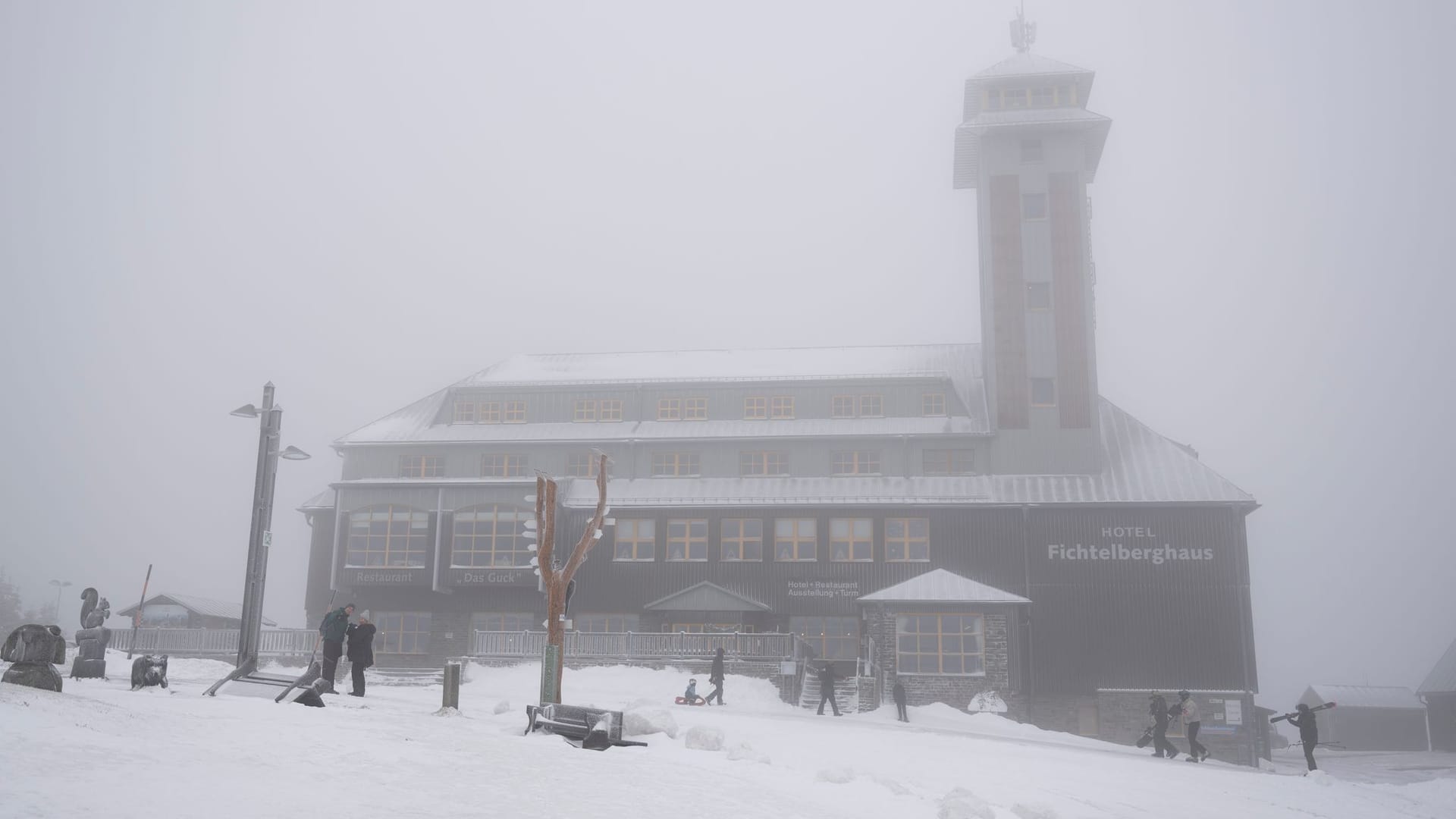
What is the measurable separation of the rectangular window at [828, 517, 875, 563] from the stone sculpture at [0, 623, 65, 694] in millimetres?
33603

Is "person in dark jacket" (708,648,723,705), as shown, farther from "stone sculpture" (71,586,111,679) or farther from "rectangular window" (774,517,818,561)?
"stone sculpture" (71,586,111,679)

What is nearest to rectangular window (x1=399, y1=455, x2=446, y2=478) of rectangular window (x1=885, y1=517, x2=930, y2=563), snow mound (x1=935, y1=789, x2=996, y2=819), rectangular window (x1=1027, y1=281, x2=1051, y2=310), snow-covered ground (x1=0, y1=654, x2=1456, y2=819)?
rectangular window (x1=885, y1=517, x2=930, y2=563)

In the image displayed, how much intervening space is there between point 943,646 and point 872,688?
383cm

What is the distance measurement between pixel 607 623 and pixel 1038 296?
2227 cm

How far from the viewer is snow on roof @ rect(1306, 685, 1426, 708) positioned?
8481 centimetres

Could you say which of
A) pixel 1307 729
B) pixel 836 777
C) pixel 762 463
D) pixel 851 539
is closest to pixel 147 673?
pixel 836 777

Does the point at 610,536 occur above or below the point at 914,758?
above

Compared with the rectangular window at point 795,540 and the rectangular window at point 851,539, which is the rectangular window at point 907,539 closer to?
the rectangular window at point 851,539

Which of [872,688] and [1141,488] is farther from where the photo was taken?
[1141,488]

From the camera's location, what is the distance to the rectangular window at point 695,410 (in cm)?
5200

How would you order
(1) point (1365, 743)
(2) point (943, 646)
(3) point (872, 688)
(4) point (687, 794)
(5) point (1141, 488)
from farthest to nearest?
(1) point (1365, 743), (5) point (1141, 488), (2) point (943, 646), (3) point (872, 688), (4) point (687, 794)

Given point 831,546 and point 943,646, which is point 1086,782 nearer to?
point 943,646

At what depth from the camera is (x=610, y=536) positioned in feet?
159

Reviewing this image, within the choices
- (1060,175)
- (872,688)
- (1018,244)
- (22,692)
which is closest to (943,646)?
(872,688)
